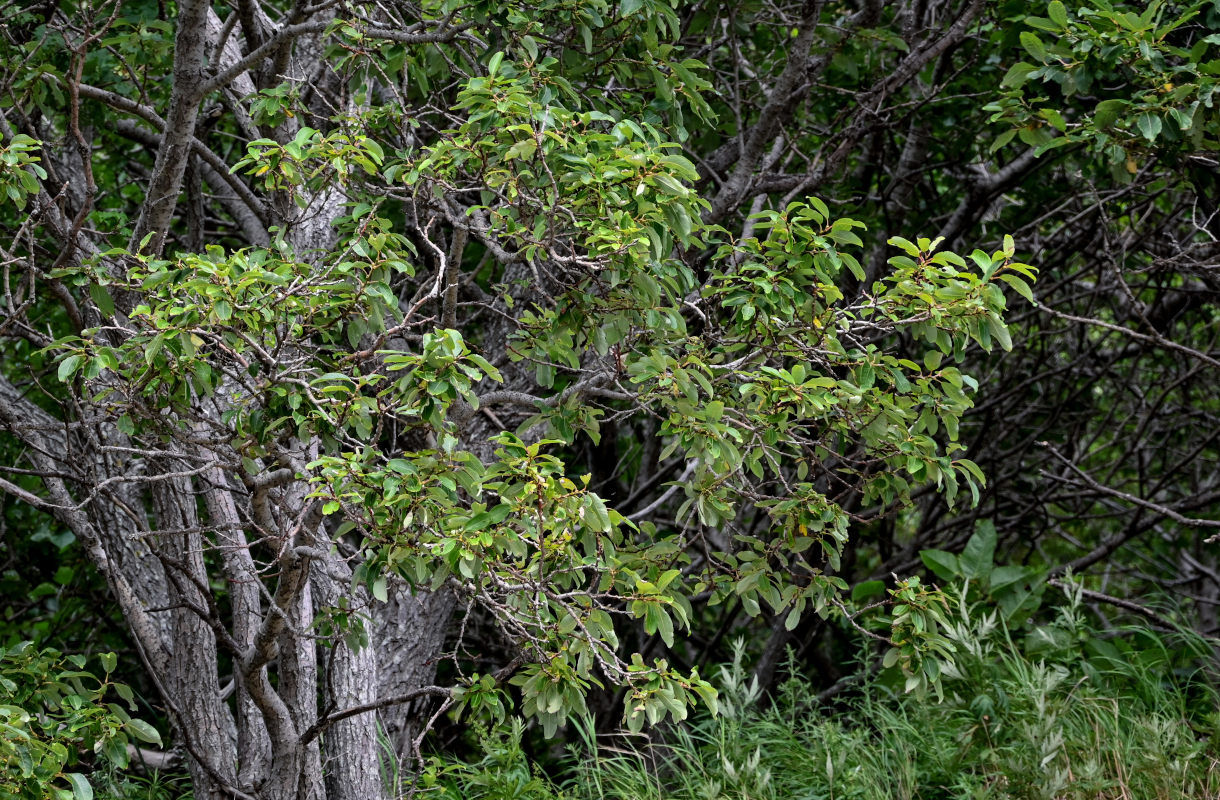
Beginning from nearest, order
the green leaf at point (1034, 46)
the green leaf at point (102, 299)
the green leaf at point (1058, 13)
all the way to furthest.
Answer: the green leaf at point (102, 299)
the green leaf at point (1058, 13)
the green leaf at point (1034, 46)

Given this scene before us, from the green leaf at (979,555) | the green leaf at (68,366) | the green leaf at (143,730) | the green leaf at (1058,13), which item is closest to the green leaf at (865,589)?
the green leaf at (979,555)

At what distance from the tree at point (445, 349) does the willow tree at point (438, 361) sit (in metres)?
0.02

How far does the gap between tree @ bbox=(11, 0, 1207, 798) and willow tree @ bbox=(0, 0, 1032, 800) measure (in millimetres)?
16

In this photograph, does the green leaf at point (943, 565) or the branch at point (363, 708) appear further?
the green leaf at point (943, 565)

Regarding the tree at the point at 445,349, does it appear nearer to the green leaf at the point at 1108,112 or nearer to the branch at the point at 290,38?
the branch at the point at 290,38

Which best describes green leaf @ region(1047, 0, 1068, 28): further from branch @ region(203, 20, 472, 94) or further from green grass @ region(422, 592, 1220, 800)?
green grass @ region(422, 592, 1220, 800)

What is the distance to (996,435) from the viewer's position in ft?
21.2

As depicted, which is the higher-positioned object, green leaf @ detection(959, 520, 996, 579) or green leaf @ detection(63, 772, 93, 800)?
green leaf @ detection(63, 772, 93, 800)

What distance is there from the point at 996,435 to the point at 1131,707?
6.39 feet

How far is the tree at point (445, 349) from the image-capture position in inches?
120

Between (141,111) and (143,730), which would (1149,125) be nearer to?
(141,111)

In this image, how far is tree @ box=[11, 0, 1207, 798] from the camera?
120 inches

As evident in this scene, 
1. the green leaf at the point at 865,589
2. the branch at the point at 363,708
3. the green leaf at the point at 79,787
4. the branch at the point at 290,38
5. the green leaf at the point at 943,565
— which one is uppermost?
the branch at the point at 290,38

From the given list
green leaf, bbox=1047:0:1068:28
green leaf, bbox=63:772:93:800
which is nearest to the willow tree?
green leaf, bbox=63:772:93:800
